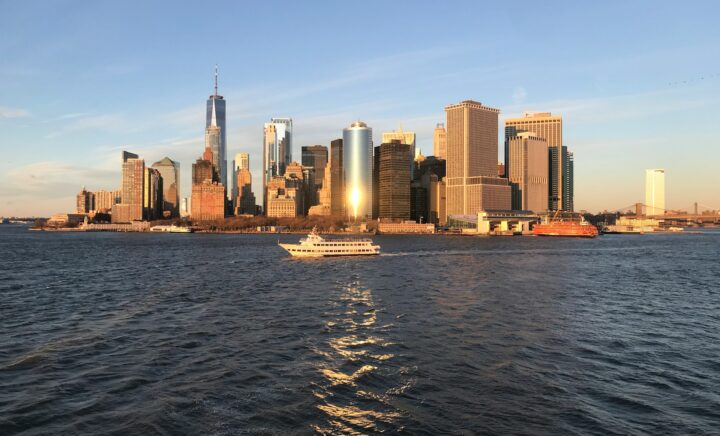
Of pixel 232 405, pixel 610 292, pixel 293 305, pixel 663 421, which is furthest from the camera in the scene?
pixel 610 292

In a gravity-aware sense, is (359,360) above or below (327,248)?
below

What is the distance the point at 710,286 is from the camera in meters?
71.0

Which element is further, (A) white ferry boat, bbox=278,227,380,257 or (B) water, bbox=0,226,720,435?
(A) white ferry boat, bbox=278,227,380,257

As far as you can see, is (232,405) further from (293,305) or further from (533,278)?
(533,278)

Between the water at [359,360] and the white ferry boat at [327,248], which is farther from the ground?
the white ferry boat at [327,248]

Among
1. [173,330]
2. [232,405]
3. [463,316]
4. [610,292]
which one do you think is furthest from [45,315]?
[610,292]

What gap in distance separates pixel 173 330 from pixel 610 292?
169 ft

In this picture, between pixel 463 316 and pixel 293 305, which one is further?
pixel 293 305

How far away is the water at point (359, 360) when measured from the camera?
→ 23844 mm

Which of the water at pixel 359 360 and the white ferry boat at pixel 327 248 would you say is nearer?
the water at pixel 359 360

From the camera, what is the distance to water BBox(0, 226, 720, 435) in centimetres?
2384

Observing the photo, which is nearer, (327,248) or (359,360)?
(359,360)

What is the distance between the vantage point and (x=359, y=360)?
3338cm

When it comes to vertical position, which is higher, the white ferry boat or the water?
the white ferry boat
